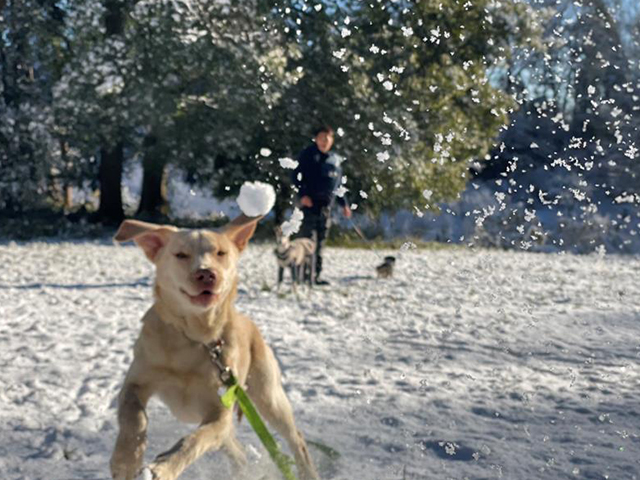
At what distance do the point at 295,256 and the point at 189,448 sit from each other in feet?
23.5

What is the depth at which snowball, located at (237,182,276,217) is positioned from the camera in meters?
3.72

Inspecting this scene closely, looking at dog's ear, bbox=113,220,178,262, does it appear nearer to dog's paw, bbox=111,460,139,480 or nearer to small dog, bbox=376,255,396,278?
dog's paw, bbox=111,460,139,480

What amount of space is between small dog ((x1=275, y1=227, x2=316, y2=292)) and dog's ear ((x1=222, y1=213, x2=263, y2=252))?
243 inches

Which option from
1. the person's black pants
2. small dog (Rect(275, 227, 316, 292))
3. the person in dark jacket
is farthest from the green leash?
the person's black pants

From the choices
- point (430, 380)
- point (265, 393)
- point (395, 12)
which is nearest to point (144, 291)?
point (430, 380)

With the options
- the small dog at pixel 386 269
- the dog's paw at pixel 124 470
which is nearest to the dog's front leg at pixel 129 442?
the dog's paw at pixel 124 470

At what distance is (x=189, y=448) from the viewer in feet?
10.1

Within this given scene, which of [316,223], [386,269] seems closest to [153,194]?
[386,269]

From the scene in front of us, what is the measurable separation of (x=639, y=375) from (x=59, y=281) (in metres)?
7.47

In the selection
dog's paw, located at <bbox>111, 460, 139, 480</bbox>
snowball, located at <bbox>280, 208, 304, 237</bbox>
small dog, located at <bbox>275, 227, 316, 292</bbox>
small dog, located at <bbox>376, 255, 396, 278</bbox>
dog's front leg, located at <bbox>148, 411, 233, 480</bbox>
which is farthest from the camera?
small dog, located at <bbox>376, 255, 396, 278</bbox>

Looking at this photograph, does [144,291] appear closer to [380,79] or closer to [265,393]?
[265,393]

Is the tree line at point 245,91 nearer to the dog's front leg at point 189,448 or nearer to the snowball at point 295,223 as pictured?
the snowball at point 295,223

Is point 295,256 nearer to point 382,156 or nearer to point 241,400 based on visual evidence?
point 241,400

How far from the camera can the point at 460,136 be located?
20.9 meters
